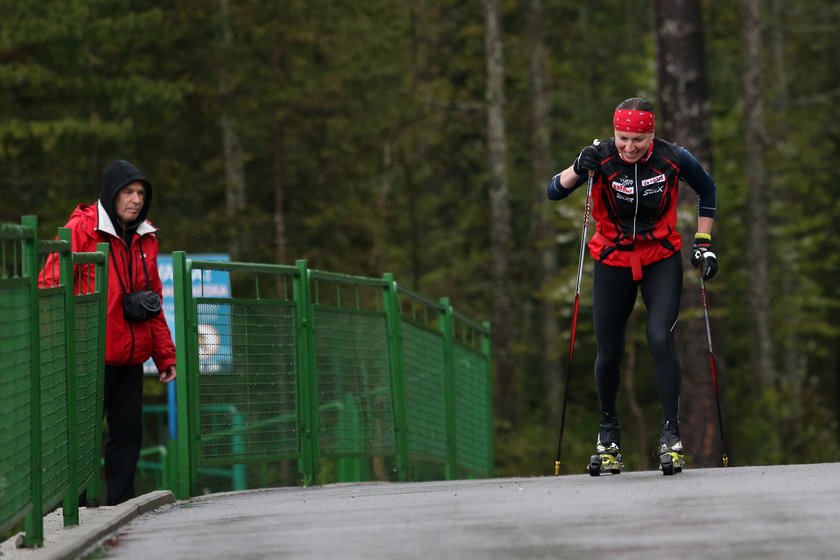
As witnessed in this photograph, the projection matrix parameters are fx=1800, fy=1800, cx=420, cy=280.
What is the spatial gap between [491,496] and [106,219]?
9.91ft

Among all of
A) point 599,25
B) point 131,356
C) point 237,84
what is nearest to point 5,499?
point 131,356

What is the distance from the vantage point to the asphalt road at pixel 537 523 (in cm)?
648

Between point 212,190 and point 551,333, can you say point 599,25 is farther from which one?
point 212,190

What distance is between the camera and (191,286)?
10.6 metres

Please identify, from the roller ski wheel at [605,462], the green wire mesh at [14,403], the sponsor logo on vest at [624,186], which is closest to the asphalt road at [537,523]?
the roller ski wheel at [605,462]

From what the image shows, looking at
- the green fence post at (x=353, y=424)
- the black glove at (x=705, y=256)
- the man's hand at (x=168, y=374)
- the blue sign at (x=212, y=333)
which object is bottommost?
the green fence post at (x=353, y=424)

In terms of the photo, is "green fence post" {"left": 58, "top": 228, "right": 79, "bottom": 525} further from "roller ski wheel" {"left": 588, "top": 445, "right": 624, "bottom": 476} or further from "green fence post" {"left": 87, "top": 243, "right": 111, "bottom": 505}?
"roller ski wheel" {"left": 588, "top": 445, "right": 624, "bottom": 476}

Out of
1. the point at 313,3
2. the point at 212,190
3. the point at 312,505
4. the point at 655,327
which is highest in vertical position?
the point at 313,3

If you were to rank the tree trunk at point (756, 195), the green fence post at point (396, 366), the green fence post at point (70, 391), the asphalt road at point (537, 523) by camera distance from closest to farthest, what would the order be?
the asphalt road at point (537, 523) < the green fence post at point (70, 391) < the green fence post at point (396, 366) < the tree trunk at point (756, 195)

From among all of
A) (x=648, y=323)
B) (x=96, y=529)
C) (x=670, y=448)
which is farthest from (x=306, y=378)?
(x=96, y=529)

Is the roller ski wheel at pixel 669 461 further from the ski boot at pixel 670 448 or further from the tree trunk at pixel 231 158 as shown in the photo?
the tree trunk at pixel 231 158

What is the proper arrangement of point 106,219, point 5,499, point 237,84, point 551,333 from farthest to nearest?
point 551,333 < point 237,84 < point 106,219 < point 5,499

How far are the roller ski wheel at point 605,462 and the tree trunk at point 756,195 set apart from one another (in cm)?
2855

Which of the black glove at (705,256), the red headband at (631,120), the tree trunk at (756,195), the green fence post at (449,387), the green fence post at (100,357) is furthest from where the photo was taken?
the tree trunk at (756,195)
